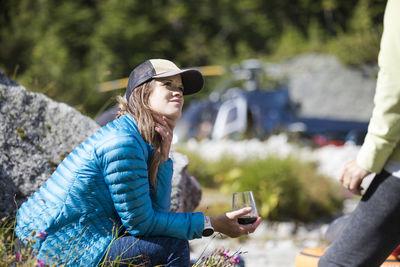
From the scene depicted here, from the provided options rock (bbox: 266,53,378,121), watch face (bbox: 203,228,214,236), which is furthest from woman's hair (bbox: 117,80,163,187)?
rock (bbox: 266,53,378,121)

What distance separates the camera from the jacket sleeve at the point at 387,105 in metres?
1.65

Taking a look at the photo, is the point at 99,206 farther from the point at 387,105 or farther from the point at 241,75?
the point at 241,75

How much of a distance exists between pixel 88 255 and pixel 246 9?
3647 centimetres

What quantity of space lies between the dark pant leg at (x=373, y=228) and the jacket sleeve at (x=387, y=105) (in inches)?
3.2

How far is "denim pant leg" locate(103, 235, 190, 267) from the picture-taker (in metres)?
1.98

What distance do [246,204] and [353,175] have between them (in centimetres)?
59

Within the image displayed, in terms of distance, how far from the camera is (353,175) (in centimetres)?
177

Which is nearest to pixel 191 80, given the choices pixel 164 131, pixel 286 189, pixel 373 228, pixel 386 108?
pixel 164 131

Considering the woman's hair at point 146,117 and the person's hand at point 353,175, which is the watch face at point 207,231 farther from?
the person's hand at point 353,175

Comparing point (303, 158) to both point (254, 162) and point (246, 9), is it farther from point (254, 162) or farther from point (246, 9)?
point (246, 9)

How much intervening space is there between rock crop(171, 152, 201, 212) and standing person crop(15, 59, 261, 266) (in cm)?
84

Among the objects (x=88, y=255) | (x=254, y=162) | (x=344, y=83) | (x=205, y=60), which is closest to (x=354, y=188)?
(x=88, y=255)

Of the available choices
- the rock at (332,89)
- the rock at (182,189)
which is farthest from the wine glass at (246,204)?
the rock at (332,89)

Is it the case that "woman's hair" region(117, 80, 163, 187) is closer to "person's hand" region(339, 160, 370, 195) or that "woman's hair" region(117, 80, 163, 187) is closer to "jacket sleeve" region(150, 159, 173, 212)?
"jacket sleeve" region(150, 159, 173, 212)
